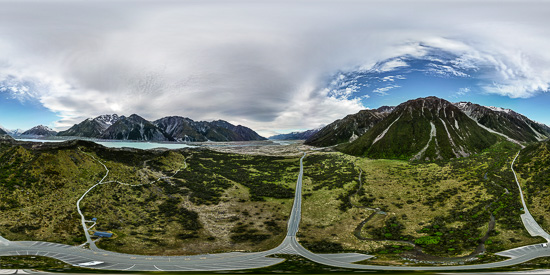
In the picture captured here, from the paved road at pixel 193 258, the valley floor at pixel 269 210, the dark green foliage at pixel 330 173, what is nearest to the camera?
the paved road at pixel 193 258

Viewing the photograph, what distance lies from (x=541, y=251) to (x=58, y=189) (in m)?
127

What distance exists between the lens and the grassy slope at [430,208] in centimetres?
5862

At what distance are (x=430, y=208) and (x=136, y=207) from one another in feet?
320

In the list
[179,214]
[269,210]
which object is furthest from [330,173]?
[179,214]

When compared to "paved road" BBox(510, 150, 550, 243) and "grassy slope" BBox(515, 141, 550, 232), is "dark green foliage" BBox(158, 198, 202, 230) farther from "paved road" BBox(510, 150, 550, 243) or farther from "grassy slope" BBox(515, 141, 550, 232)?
"grassy slope" BBox(515, 141, 550, 232)

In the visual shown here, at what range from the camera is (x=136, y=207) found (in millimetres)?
81562

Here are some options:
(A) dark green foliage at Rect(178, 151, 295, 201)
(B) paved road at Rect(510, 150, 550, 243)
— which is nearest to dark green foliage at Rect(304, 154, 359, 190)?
(A) dark green foliage at Rect(178, 151, 295, 201)

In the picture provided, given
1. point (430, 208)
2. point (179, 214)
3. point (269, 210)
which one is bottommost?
point (179, 214)

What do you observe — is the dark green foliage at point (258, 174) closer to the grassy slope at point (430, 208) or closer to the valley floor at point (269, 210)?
the valley floor at point (269, 210)

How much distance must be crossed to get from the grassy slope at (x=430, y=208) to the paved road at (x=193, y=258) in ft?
19.3

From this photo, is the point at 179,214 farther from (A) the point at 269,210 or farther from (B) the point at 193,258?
(B) the point at 193,258

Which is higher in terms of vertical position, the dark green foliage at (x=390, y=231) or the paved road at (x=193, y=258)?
the dark green foliage at (x=390, y=231)

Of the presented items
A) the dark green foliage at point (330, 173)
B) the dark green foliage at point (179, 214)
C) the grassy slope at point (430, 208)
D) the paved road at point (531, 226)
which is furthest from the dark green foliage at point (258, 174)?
the paved road at point (531, 226)

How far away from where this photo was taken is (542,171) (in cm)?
8112
